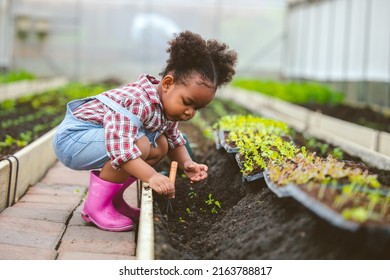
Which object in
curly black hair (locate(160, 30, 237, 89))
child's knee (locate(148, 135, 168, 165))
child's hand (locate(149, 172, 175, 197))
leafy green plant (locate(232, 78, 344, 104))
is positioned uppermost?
curly black hair (locate(160, 30, 237, 89))

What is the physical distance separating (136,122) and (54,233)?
672 mm

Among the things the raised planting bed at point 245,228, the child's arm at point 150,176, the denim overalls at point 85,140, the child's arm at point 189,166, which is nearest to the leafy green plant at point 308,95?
the raised planting bed at point 245,228

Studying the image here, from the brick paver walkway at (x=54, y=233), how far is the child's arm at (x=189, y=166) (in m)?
0.43

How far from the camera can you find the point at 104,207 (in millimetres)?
3174

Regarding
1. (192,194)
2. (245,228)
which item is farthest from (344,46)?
(245,228)

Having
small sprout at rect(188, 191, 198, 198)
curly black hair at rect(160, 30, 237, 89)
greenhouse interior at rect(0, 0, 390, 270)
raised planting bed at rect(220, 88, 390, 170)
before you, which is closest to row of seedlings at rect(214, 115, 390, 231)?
greenhouse interior at rect(0, 0, 390, 270)

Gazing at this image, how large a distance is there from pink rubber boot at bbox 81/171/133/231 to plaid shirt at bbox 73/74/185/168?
200 millimetres

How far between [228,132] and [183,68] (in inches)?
63.9

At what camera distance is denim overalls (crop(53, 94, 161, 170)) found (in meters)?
3.09

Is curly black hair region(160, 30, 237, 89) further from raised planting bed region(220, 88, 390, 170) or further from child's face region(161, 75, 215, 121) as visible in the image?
raised planting bed region(220, 88, 390, 170)

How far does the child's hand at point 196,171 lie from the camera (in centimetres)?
322

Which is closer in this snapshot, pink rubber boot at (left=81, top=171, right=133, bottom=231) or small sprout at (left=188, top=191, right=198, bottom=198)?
pink rubber boot at (left=81, top=171, right=133, bottom=231)

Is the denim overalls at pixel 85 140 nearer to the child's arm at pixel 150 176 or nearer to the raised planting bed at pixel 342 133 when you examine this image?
the child's arm at pixel 150 176
